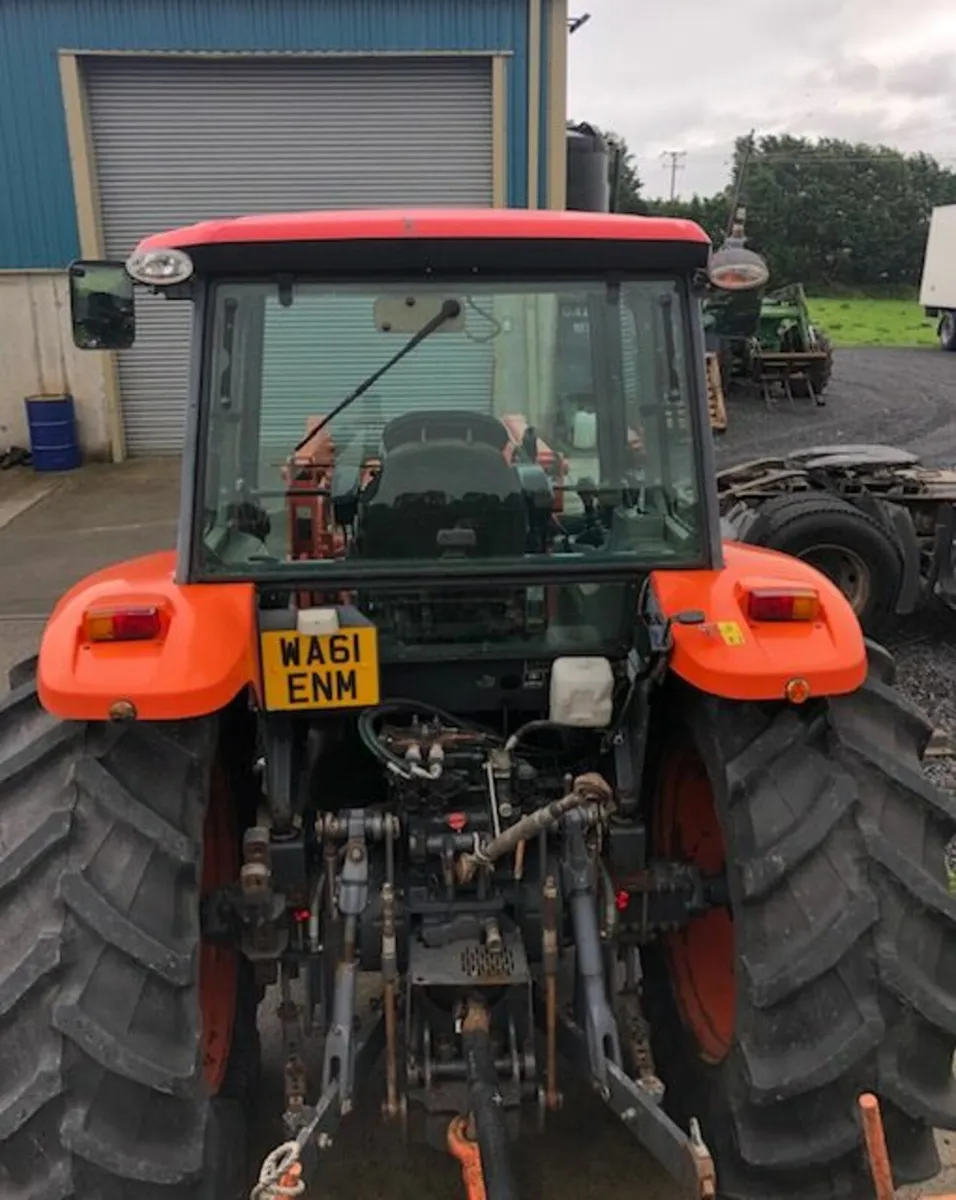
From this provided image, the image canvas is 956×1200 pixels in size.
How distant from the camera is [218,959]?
2861 mm

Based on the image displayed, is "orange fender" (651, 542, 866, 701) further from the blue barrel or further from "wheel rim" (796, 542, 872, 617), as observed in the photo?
the blue barrel

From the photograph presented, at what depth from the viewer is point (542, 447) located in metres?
2.88

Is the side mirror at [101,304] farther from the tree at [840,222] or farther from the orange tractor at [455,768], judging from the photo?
Result: the tree at [840,222]

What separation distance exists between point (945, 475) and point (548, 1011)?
5669mm

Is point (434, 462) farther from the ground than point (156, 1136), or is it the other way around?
point (434, 462)

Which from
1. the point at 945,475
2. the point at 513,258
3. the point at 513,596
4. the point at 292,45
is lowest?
the point at 945,475

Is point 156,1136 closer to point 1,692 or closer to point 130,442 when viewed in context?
point 1,692

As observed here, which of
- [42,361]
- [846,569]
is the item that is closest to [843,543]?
[846,569]

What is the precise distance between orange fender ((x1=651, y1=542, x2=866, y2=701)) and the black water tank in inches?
419

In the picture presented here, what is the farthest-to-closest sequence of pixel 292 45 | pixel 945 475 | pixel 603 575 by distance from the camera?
pixel 292 45, pixel 945 475, pixel 603 575

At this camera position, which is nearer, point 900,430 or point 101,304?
point 101,304

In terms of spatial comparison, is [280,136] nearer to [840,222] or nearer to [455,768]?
[455,768]

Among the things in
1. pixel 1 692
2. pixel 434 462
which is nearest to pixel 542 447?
pixel 434 462

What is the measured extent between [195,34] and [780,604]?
11.2 meters
